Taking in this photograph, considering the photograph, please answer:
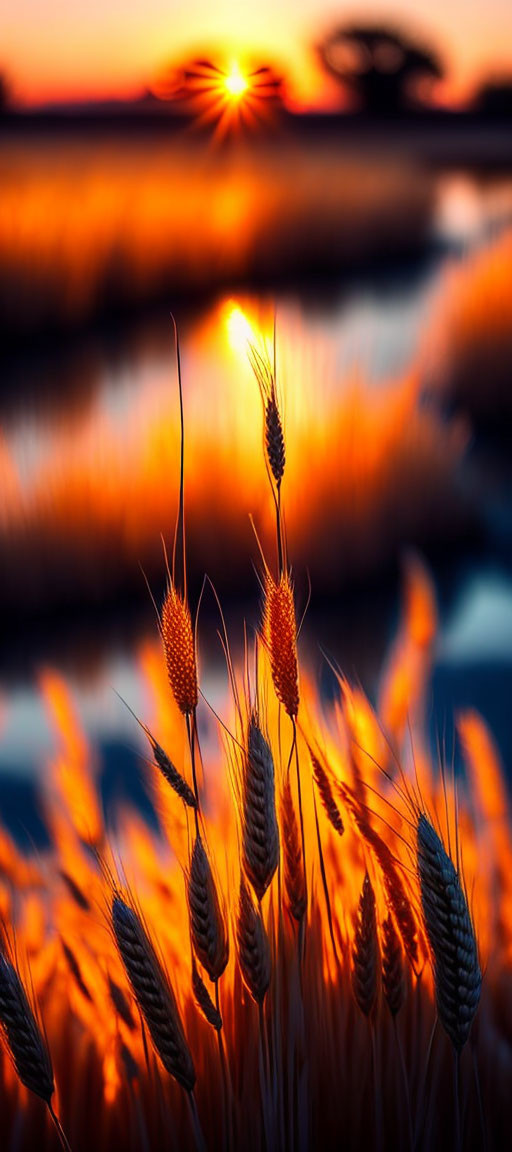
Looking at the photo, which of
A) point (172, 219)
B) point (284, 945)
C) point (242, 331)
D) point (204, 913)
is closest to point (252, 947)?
point (204, 913)

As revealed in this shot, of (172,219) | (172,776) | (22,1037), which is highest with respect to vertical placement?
(172,219)

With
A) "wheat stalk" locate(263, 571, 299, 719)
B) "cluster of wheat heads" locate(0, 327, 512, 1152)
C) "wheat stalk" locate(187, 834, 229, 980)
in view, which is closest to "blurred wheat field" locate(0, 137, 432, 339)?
"cluster of wheat heads" locate(0, 327, 512, 1152)

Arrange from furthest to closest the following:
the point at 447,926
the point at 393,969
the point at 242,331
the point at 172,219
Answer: the point at 172,219, the point at 242,331, the point at 393,969, the point at 447,926

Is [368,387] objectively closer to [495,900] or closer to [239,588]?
[239,588]

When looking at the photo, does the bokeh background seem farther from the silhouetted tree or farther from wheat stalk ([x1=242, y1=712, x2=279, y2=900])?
wheat stalk ([x1=242, y1=712, x2=279, y2=900])

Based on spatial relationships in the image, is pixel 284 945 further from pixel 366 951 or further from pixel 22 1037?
pixel 22 1037

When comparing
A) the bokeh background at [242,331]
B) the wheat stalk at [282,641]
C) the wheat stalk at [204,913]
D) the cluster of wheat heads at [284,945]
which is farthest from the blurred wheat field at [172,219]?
the wheat stalk at [204,913]
